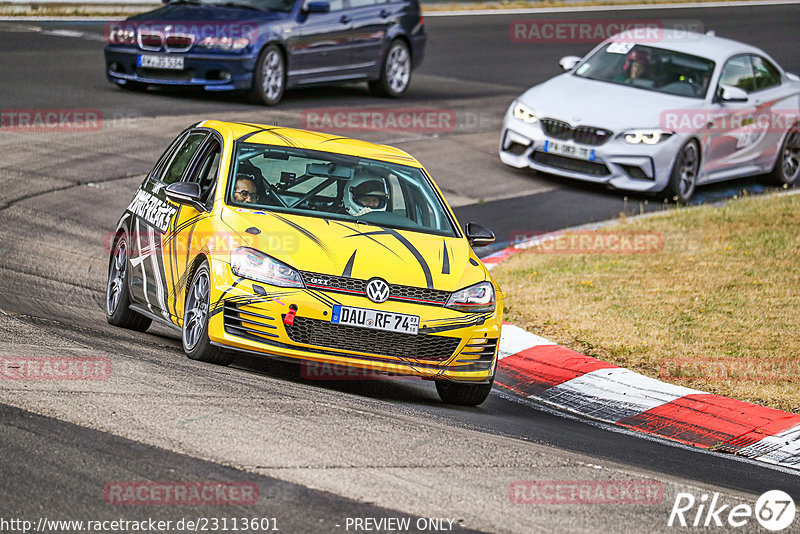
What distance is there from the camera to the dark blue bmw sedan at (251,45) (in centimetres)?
1750

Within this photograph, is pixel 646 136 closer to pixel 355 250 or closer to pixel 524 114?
pixel 524 114

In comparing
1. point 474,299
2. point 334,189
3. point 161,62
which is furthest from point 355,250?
point 161,62

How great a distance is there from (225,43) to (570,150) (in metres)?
4.95

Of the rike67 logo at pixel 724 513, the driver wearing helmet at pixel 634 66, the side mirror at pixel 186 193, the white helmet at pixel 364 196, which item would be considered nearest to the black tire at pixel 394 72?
the driver wearing helmet at pixel 634 66

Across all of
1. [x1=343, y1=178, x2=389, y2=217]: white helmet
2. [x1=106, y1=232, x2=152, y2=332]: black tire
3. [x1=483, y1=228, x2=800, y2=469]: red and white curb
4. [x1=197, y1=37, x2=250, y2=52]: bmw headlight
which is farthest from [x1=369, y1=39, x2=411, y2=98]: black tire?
[x1=343, y1=178, x2=389, y2=217]: white helmet

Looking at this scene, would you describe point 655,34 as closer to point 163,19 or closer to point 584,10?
point 163,19

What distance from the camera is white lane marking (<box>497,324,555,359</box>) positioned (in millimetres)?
9977

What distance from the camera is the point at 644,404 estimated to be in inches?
347

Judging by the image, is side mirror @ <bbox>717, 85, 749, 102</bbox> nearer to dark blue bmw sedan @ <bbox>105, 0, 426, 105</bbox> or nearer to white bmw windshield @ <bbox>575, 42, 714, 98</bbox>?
white bmw windshield @ <bbox>575, 42, 714, 98</bbox>

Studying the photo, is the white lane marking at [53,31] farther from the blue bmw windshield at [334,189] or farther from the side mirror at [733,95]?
the blue bmw windshield at [334,189]

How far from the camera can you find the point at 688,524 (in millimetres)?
5734

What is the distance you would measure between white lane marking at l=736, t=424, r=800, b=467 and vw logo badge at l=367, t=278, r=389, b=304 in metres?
2.36

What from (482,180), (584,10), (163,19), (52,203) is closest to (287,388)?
(52,203)

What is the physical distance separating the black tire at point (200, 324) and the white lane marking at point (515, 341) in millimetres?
2742
